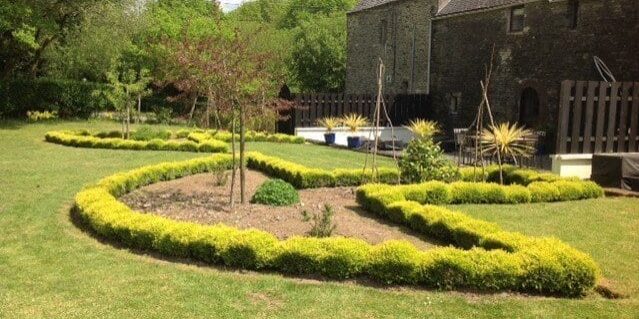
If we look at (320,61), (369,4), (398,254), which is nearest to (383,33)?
(369,4)

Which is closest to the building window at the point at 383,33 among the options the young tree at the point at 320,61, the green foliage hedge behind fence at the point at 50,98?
the young tree at the point at 320,61

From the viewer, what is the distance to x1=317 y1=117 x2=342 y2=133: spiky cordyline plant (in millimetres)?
25250

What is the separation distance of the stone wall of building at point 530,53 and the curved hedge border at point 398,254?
14101 mm

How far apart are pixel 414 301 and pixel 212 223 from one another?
13.3 feet

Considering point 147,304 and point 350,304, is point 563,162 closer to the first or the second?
point 350,304

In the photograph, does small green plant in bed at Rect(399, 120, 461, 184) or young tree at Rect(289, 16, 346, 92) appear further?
young tree at Rect(289, 16, 346, 92)

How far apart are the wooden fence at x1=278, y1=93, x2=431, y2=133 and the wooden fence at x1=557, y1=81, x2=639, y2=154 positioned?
11.7 metres

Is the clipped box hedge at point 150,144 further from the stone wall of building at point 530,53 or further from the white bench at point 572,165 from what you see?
the stone wall of building at point 530,53

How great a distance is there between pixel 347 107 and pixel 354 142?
4.52 metres

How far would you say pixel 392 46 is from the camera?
3222 centimetres

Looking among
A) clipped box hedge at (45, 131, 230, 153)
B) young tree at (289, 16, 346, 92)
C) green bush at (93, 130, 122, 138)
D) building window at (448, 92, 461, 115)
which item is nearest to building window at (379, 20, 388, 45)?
building window at (448, 92, 461, 115)

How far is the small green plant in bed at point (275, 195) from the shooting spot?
10.8 metres

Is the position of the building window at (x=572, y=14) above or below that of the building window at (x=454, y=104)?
above

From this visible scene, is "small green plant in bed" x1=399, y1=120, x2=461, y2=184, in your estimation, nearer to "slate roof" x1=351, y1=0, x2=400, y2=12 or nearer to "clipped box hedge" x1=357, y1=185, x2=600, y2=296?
"clipped box hedge" x1=357, y1=185, x2=600, y2=296
